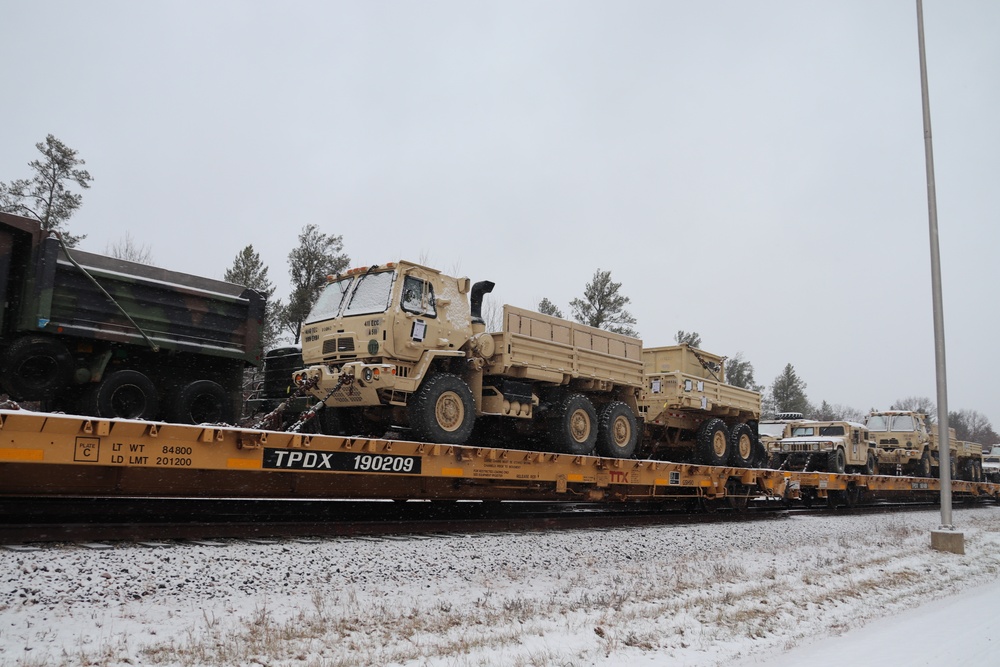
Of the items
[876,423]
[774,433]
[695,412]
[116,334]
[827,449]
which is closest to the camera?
[116,334]

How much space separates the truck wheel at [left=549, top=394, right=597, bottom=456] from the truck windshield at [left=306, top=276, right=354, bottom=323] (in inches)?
144

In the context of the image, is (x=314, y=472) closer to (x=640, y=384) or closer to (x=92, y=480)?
(x=92, y=480)

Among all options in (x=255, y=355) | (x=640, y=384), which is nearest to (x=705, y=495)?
(x=640, y=384)

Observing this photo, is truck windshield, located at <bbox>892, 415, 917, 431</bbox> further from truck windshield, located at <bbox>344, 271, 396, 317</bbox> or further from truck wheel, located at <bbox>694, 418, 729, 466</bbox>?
truck windshield, located at <bbox>344, 271, 396, 317</bbox>

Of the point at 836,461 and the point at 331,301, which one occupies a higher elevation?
the point at 331,301

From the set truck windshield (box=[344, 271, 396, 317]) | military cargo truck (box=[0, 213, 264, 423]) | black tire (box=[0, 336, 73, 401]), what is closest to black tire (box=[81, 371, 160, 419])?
military cargo truck (box=[0, 213, 264, 423])

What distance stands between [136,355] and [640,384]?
26.8ft

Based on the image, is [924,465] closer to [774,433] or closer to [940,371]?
Answer: [774,433]

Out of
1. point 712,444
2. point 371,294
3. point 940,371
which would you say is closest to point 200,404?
point 371,294

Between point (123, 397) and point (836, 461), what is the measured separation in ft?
57.1

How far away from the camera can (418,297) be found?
9.92 m

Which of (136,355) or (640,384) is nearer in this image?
(136,355)

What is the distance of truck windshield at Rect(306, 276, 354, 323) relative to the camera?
10.2 metres

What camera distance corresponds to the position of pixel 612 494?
466 inches
